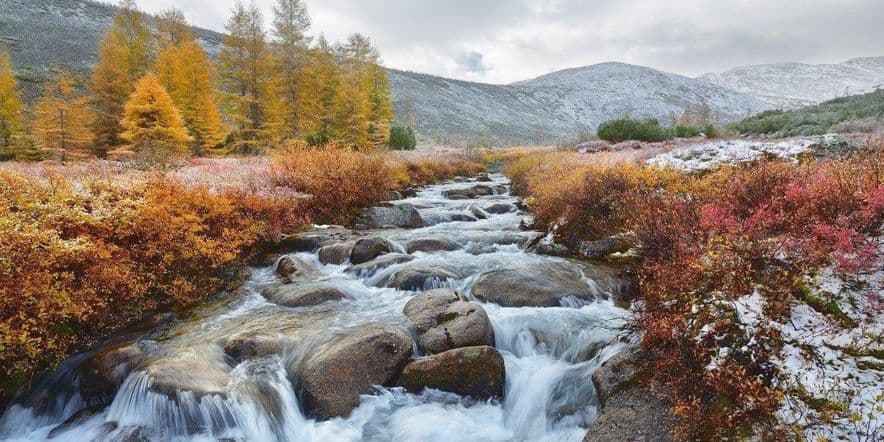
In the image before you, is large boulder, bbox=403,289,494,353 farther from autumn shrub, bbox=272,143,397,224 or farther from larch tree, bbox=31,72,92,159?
larch tree, bbox=31,72,92,159

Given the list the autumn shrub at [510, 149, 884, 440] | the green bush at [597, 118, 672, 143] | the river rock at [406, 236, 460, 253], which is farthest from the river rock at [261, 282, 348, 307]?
the green bush at [597, 118, 672, 143]

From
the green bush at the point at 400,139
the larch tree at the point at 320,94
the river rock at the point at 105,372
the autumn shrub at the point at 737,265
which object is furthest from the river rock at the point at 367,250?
the green bush at the point at 400,139

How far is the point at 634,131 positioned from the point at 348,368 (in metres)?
27.8

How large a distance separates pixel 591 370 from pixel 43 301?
6.50 meters

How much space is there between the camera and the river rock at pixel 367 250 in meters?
9.64

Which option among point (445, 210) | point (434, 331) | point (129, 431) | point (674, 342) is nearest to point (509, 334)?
point (434, 331)

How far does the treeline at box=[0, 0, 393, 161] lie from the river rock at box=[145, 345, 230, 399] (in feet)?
66.1

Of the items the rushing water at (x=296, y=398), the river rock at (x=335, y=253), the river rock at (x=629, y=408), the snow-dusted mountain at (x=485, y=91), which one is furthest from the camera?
the snow-dusted mountain at (x=485, y=91)

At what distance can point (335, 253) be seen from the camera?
9883 millimetres

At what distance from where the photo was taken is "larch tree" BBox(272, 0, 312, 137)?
2819 cm

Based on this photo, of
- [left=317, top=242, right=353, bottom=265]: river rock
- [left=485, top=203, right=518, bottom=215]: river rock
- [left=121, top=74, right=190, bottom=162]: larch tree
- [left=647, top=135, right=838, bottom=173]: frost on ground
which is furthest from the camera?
[left=121, top=74, right=190, bottom=162]: larch tree

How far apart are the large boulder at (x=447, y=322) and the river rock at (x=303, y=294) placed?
1.59m

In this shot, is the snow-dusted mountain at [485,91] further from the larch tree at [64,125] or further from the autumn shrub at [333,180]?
the autumn shrub at [333,180]

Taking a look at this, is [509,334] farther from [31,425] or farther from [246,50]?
[246,50]
